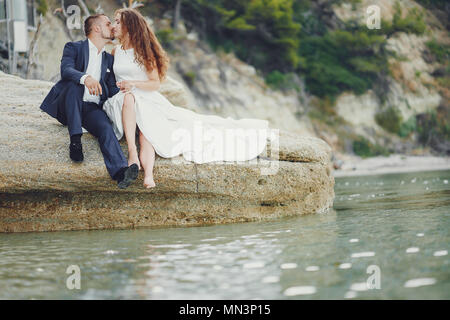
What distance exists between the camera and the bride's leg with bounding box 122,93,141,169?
5812 millimetres

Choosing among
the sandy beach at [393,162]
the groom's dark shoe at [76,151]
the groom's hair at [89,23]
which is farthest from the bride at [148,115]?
the sandy beach at [393,162]

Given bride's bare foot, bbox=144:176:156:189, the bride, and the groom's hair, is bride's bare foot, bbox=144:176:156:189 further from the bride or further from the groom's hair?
the groom's hair

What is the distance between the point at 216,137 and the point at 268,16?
24081 mm

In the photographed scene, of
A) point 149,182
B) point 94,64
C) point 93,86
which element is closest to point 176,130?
point 149,182

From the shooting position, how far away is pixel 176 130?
630cm

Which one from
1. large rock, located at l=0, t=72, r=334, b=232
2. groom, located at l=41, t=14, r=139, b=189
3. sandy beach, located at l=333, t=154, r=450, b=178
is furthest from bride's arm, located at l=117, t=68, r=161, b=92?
sandy beach, located at l=333, t=154, r=450, b=178

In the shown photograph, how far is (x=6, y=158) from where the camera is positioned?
5922 mm

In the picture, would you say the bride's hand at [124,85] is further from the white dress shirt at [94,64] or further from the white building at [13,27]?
the white building at [13,27]

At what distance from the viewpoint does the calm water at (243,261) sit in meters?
3.09

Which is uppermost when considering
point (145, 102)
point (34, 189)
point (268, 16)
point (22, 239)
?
point (268, 16)

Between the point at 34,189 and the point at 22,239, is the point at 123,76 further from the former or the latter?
the point at 22,239

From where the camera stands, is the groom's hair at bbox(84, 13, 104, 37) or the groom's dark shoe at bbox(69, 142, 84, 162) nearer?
the groom's dark shoe at bbox(69, 142, 84, 162)
